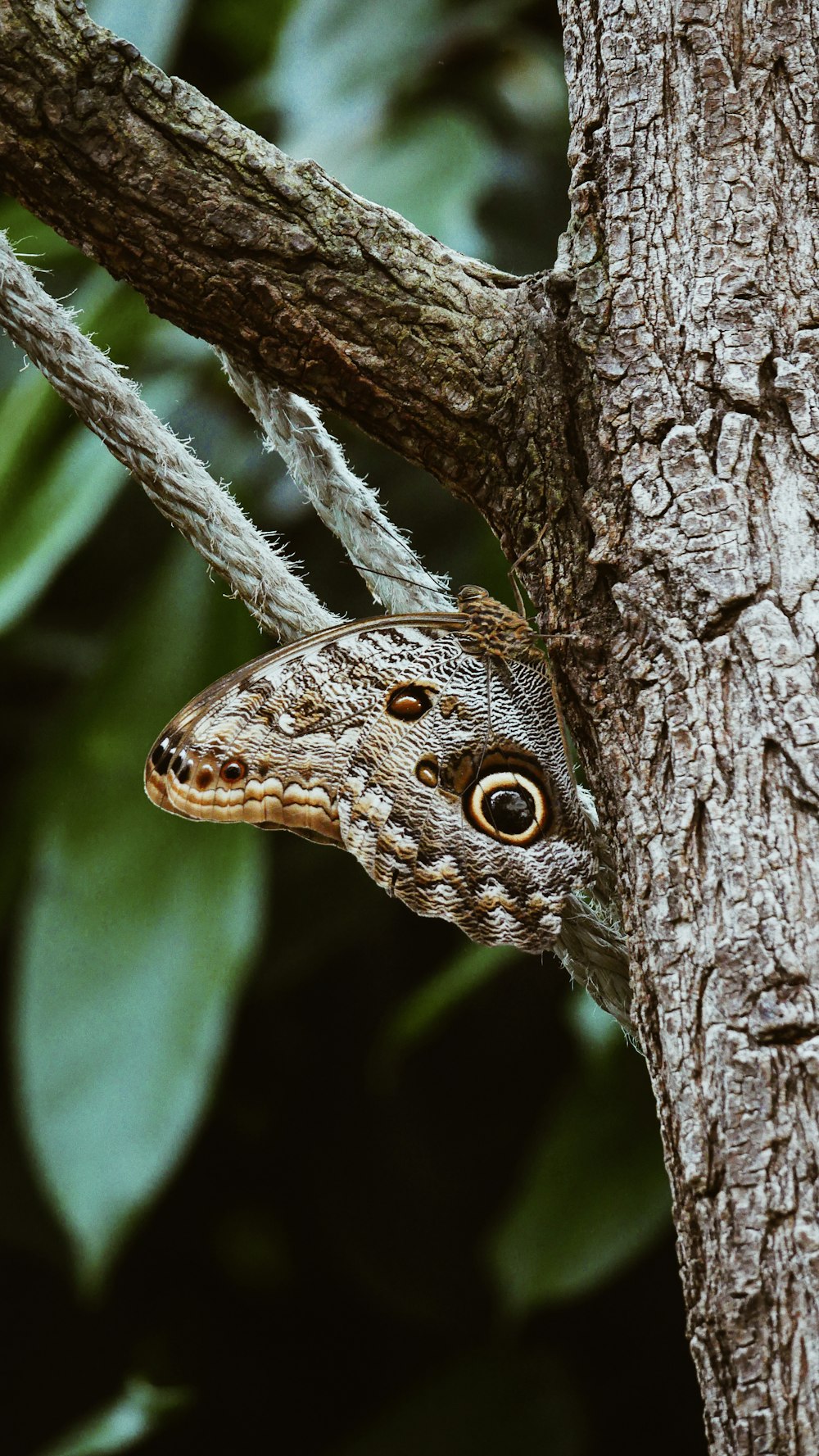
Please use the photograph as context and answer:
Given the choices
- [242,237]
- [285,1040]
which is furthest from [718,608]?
[285,1040]

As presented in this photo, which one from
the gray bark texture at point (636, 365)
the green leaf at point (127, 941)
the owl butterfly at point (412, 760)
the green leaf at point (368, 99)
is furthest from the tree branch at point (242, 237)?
the green leaf at point (368, 99)

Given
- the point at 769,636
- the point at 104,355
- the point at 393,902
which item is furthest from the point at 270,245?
the point at 393,902

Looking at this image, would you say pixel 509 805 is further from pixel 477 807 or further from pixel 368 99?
pixel 368 99

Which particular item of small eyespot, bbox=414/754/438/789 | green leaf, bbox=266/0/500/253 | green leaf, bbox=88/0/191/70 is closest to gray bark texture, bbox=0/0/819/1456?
small eyespot, bbox=414/754/438/789

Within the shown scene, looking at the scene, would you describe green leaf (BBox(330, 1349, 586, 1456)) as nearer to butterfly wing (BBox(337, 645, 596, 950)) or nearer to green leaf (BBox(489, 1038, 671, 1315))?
green leaf (BBox(489, 1038, 671, 1315))

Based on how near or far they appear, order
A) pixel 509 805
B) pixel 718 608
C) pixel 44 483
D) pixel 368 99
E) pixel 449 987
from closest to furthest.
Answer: pixel 718 608 → pixel 509 805 → pixel 449 987 → pixel 44 483 → pixel 368 99

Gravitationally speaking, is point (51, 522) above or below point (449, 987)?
above
